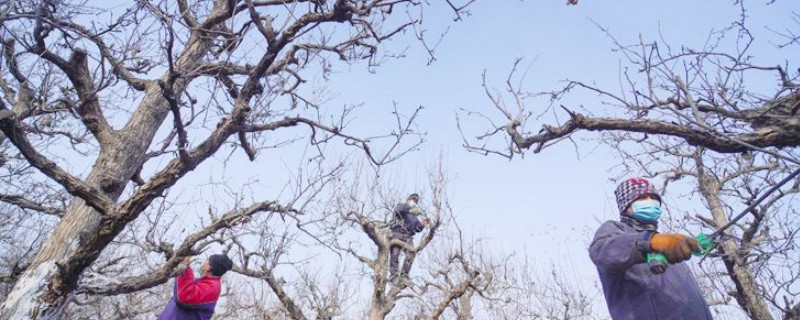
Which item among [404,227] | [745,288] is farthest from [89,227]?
[745,288]

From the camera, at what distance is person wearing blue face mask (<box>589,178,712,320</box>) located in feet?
7.80

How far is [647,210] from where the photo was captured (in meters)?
2.98

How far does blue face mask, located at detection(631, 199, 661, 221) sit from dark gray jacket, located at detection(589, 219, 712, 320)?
26 centimetres

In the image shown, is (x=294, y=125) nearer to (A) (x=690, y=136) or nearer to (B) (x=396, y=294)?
(A) (x=690, y=136)

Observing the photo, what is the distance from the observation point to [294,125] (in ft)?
16.8

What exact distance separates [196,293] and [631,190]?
3.76m

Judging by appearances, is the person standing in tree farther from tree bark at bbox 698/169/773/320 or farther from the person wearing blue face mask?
the person wearing blue face mask

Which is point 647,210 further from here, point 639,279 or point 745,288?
point 745,288

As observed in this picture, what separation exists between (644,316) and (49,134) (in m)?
6.94

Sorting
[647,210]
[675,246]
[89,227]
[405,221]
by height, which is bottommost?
[675,246]

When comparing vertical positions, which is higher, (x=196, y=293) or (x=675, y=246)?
(x=196, y=293)

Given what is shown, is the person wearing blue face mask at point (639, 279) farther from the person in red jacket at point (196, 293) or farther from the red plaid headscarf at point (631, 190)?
the person in red jacket at point (196, 293)

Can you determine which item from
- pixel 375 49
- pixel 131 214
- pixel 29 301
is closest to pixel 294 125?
pixel 375 49

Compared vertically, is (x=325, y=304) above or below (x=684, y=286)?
above
